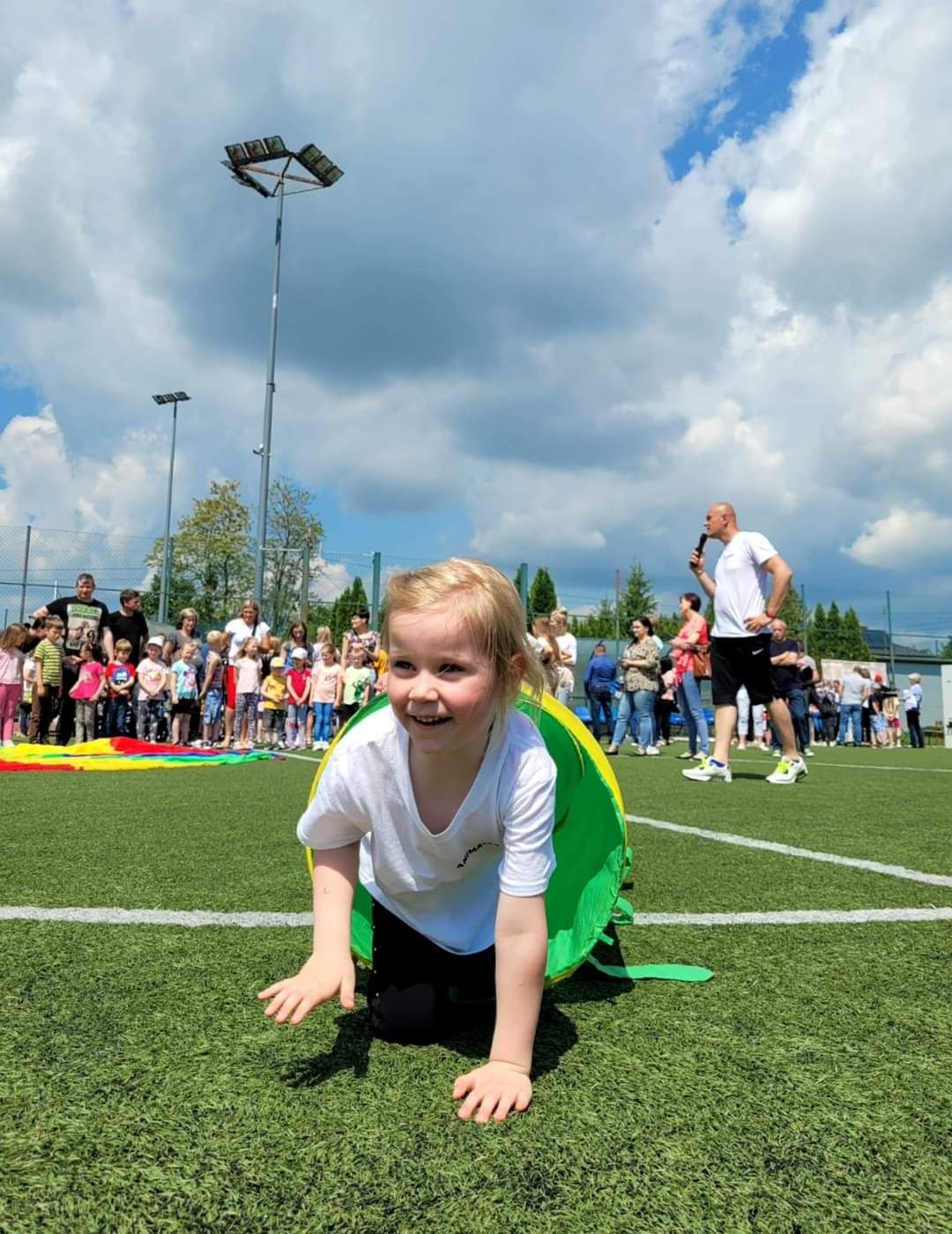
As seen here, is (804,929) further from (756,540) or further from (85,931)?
(756,540)

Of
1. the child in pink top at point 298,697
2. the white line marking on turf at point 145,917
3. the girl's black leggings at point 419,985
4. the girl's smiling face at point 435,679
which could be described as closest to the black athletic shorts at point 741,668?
the white line marking on turf at point 145,917

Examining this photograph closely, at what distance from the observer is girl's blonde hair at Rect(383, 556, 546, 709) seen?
1.74m

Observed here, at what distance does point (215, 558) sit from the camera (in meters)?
32.4

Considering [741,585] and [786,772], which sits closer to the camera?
[741,585]

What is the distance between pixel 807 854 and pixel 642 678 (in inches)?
330

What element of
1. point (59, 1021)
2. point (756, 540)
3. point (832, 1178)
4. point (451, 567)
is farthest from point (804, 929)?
point (756, 540)

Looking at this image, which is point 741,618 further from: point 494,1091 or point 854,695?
point 854,695

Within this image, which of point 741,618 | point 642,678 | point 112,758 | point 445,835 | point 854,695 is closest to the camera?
point 445,835

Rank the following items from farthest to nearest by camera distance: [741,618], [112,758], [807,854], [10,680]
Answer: [10,680] < [112,758] < [741,618] < [807,854]

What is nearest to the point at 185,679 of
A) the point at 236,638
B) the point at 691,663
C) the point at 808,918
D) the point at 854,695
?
the point at 236,638

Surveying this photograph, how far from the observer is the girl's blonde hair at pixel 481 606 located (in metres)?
1.74

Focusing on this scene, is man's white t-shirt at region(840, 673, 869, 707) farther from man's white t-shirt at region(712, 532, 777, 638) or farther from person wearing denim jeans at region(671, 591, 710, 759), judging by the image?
man's white t-shirt at region(712, 532, 777, 638)

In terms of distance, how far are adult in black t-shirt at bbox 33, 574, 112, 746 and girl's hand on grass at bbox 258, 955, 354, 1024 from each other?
10.7m

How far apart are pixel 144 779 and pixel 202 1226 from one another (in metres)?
6.71
